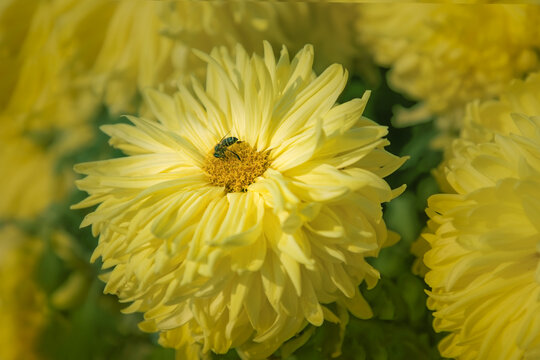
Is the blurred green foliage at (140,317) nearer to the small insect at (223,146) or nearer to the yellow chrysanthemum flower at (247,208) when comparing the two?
the yellow chrysanthemum flower at (247,208)

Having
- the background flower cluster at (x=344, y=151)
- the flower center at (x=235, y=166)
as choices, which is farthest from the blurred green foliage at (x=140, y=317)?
the flower center at (x=235, y=166)

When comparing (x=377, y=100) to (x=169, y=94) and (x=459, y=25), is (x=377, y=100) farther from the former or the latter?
(x=169, y=94)

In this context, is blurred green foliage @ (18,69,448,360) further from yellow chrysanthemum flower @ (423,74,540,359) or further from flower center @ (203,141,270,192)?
flower center @ (203,141,270,192)

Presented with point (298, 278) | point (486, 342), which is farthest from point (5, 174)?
point (486, 342)

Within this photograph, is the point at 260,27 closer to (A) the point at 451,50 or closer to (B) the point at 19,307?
(A) the point at 451,50

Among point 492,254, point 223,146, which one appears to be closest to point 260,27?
point 223,146

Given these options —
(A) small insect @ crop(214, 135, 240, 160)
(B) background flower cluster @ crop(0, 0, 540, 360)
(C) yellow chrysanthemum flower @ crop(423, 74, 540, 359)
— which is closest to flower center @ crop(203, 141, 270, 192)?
(A) small insect @ crop(214, 135, 240, 160)
